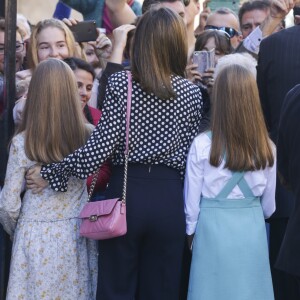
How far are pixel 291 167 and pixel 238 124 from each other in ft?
3.03

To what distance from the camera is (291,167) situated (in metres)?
4.03

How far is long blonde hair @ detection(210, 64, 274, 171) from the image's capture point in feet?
15.9

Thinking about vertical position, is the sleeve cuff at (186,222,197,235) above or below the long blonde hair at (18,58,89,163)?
below

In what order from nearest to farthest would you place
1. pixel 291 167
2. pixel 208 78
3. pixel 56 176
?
pixel 291 167
pixel 56 176
pixel 208 78

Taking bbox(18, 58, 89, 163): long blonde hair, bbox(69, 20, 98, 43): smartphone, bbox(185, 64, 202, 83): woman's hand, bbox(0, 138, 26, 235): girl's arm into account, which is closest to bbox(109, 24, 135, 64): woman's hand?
bbox(69, 20, 98, 43): smartphone

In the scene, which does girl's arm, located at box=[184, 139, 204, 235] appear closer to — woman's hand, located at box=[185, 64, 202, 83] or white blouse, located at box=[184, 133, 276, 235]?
white blouse, located at box=[184, 133, 276, 235]

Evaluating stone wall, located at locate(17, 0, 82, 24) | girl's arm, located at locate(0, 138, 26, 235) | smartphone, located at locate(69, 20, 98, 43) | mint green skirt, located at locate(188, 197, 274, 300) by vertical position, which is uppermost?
stone wall, located at locate(17, 0, 82, 24)

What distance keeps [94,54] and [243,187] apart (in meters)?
2.34

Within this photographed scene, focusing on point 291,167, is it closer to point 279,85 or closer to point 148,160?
point 148,160

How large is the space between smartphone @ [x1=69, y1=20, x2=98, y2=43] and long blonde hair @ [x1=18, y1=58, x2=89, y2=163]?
1.25 m

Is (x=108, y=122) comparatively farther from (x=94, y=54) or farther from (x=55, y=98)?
(x=94, y=54)

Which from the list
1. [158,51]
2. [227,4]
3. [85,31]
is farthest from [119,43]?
[227,4]

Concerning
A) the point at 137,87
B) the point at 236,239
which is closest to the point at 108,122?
the point at 137,87

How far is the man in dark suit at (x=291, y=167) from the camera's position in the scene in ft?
12.7
